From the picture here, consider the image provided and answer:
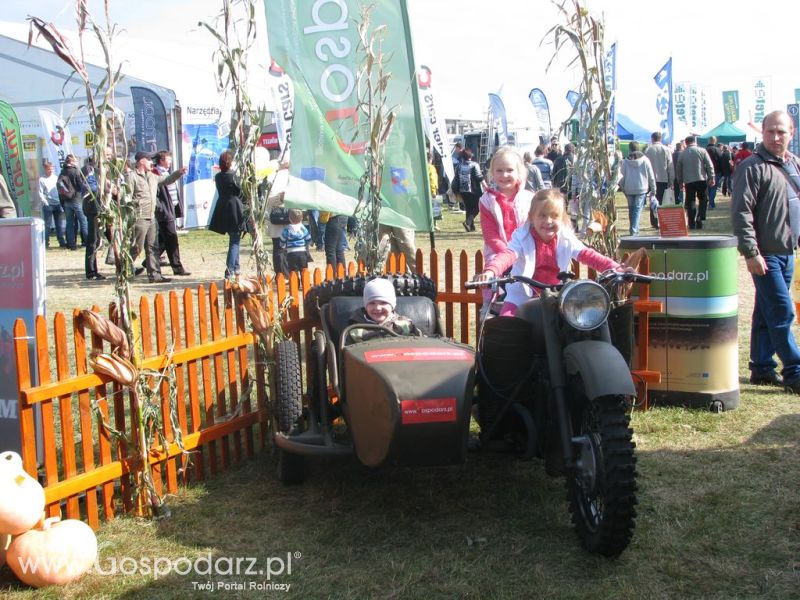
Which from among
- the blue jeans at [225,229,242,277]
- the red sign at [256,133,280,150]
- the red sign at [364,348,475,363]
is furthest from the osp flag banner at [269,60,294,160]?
the red sign at [364,348,475,363]

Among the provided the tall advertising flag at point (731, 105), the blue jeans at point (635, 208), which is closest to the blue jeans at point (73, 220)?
the blue jeans at point (635, 208)

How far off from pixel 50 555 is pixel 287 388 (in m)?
1.58

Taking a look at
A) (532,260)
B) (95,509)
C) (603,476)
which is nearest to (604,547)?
(603,476)

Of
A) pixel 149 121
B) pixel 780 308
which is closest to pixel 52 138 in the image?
pixel 149 121

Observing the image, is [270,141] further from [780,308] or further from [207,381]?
[207,381]

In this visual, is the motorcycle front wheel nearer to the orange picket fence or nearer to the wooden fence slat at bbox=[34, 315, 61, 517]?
the orange picket fence

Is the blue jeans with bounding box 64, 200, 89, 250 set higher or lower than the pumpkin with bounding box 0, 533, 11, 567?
higher

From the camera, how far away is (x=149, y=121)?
20.3 metres

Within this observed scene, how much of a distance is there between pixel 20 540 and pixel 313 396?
1661 mm

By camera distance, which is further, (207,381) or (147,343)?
(207,381)

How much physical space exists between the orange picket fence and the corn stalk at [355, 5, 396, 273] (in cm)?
39

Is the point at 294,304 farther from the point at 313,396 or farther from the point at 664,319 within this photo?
the point at 664,319

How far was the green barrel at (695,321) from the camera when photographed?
5680 millimetres

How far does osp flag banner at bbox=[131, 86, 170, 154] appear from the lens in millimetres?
20188
